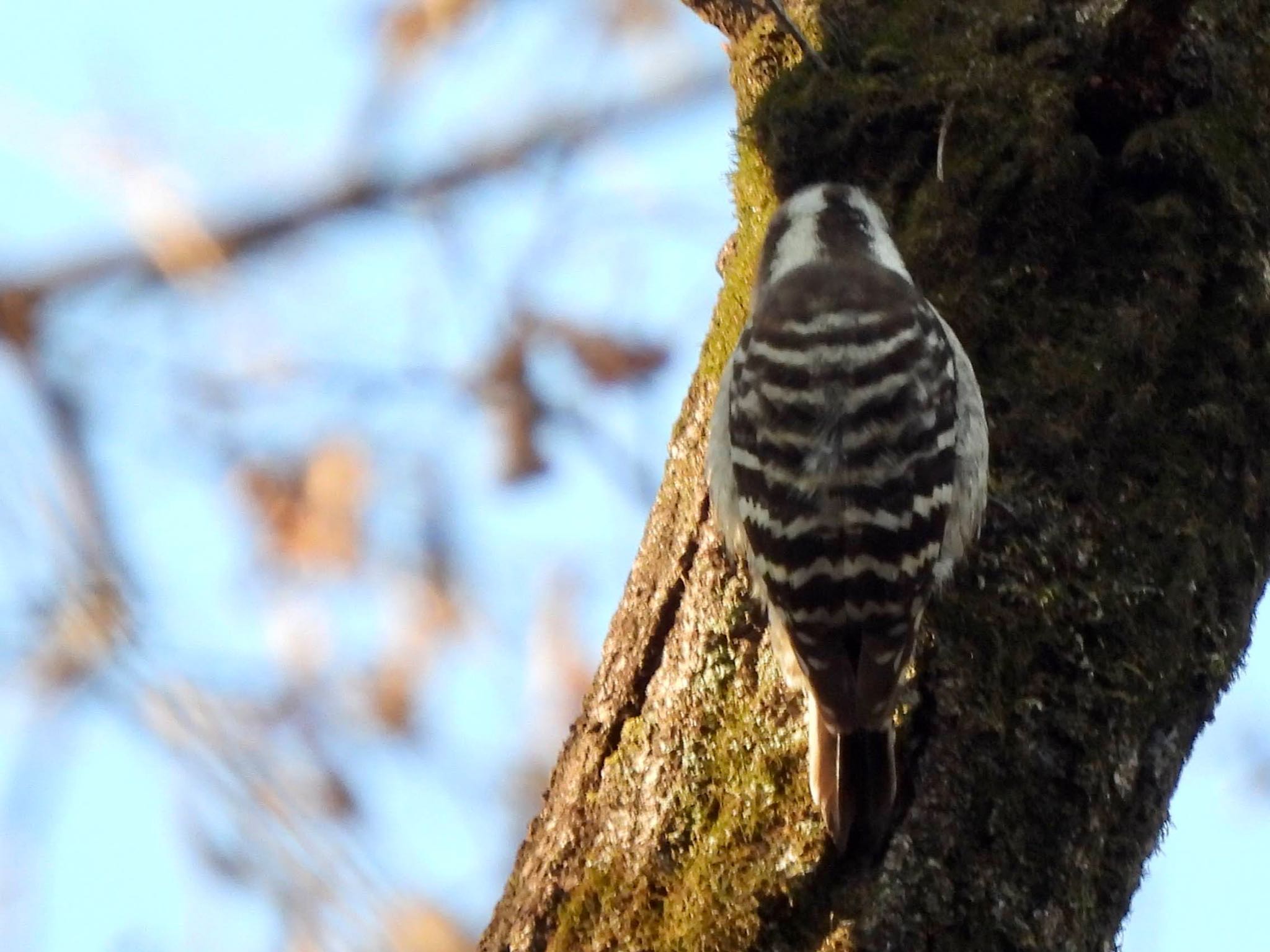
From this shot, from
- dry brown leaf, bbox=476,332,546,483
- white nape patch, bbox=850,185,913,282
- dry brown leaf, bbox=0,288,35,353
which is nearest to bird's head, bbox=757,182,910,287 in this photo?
white nape patch, bbox=850,185,913,282

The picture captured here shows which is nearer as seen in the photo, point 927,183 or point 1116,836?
point 1116,836

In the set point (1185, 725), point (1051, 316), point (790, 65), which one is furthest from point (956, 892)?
point (790, 65)

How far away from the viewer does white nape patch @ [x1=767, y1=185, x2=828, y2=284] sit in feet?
13.8

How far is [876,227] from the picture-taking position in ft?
13.7

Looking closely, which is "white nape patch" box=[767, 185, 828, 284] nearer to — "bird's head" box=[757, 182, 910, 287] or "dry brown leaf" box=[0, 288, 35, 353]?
"bird's head" box=[757, 182, 910, 287]

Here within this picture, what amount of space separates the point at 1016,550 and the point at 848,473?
1.43ft

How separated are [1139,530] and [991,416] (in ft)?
1.54

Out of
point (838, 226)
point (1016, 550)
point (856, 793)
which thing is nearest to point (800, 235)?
point (838, 226)

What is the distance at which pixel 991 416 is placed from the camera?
3740mm

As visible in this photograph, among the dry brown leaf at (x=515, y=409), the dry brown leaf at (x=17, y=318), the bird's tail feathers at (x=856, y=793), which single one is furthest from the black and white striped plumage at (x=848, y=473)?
the dry brown leaf at (x=17, y=318)

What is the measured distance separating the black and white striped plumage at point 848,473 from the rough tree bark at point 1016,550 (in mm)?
76

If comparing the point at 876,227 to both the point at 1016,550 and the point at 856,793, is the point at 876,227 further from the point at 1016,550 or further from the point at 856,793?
the point at 856,793

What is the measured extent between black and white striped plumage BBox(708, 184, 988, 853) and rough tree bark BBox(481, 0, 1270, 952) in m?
0.08

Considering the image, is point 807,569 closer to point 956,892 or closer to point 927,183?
point 956,892
